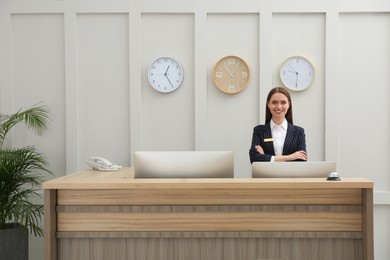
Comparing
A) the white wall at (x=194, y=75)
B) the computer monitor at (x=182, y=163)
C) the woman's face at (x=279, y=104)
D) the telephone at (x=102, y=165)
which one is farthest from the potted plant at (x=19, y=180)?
the woman's face at (x=279, y=104)

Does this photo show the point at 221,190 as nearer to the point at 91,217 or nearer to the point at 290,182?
the point at 290,182

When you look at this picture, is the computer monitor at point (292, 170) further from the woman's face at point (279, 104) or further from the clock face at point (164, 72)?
the clock face at point (164, 72)

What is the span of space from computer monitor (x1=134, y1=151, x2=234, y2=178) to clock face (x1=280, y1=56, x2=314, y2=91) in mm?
2029

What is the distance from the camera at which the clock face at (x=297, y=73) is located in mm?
5016

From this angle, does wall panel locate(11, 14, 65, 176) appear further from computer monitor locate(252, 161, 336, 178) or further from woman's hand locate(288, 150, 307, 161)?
computer monitor locate(252, 161, 336, 178)

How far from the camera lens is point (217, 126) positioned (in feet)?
16.7

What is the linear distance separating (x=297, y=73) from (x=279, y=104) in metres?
0.97

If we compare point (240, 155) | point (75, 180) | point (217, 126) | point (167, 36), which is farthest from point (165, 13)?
point (75, 180)

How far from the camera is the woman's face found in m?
4.16

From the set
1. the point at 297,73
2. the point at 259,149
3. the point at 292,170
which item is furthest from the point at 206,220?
the point at 297,73

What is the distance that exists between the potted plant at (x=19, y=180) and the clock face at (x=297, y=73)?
2.36 metres

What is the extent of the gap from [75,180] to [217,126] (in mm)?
2179

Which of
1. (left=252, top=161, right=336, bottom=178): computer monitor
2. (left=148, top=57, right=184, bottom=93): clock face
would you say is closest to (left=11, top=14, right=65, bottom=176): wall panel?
(left=148, top=57, right=184, bottom=93): clock face

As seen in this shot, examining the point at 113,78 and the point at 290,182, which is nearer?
the point at 290,182
